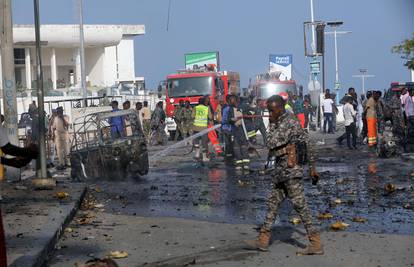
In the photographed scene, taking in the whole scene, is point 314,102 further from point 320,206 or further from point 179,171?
point 320,206

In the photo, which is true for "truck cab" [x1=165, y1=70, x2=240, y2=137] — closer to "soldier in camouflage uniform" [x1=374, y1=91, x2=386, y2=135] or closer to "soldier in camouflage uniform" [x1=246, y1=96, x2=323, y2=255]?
"soldier in camouflage uniform" [x1=374, y1=91, x2=386, y2=135]

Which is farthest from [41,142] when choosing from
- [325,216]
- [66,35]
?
[66,35]

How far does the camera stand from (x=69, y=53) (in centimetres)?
6003

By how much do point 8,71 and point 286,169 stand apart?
881 cm

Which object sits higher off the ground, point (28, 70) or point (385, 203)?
point (28, 70)

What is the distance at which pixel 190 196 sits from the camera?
1443cm

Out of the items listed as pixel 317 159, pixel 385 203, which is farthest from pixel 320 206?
pixel 317 159

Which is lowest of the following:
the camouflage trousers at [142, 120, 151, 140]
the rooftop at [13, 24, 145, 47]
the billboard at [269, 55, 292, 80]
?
the camouflage trousers at [142, 120, 151, 140]

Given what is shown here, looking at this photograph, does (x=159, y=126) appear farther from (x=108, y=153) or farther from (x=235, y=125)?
(x=108, y=153)

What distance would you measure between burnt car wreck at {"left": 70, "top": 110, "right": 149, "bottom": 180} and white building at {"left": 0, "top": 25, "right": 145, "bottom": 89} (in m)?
33.3

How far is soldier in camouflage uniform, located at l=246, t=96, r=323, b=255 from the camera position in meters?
8.72

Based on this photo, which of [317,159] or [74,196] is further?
[317,159]

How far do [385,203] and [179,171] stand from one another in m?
8.14

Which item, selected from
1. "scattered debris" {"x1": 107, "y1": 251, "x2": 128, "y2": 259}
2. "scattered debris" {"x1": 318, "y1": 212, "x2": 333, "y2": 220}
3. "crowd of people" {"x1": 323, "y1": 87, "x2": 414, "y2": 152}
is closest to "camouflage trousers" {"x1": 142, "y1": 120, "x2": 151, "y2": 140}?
"crowd of people" {"x1": 323, "y1": 87, "x2": 414, "y2": 152}
